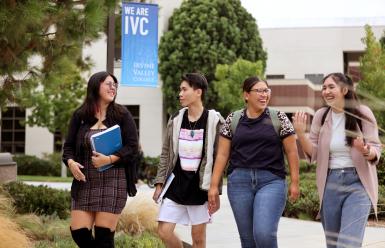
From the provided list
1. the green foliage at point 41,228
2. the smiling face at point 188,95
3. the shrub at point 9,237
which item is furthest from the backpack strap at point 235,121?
the green foliage at point 41,228

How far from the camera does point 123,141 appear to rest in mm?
4754

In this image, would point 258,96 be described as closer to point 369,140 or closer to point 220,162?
point 220,162

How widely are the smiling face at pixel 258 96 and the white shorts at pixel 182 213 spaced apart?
97cm

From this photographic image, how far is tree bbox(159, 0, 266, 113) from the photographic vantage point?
1180 inches

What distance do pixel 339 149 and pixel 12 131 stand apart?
100ft

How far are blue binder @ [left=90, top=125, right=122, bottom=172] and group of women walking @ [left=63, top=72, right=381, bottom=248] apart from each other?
0.16ft

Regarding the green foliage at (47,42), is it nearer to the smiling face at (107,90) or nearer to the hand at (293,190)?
the smiling face at (107,90)

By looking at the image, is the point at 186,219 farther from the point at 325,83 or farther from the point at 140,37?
the point at 140,37

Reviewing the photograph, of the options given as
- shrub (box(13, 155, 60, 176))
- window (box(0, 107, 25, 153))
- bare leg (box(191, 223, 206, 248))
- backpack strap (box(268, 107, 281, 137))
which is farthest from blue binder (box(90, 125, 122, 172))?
window (box(0, 107, 25, 153))

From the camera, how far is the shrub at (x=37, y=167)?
28594 mm

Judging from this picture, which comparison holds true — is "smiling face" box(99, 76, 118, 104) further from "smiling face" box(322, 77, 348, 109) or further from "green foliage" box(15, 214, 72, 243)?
"green foliage" box(15, 214, 72, 243)

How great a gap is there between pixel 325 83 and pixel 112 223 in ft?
6.30

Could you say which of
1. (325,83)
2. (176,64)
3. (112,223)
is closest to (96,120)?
(112,223)

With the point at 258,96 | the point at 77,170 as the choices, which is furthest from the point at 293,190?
the point at 77,170
